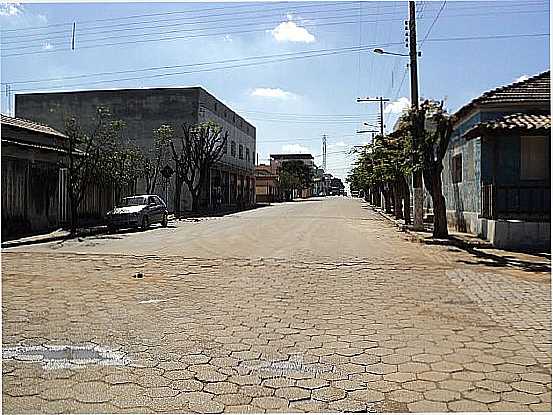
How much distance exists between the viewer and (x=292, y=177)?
10312cm

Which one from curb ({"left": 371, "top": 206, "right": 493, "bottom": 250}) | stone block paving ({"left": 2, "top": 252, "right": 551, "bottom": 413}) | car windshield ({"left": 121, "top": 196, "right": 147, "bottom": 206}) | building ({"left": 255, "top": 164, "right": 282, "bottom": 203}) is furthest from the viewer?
building ({"left": 255, "top": 164, "right": 282, "bottom": 203})

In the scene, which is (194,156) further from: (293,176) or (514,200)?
(293,176)

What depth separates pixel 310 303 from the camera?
355 inches

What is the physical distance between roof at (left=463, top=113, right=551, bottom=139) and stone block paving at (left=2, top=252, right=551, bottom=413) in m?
7.38

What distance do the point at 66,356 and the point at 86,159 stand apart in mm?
18597

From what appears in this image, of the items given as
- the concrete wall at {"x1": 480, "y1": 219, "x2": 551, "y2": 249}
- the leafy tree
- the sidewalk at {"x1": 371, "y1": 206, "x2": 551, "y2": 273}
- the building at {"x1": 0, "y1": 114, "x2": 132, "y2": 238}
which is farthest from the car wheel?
the concrete wall at {"x1": 480, "y1": 219, "x2": 551, "y2": 249}

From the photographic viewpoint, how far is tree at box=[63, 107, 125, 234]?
2278 cm

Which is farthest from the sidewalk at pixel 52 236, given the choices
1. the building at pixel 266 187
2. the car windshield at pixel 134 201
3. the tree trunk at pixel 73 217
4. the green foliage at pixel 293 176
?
the green foliage at pixel 293 176

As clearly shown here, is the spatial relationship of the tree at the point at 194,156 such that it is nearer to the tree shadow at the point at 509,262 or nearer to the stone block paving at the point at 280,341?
the tree shadow at the point at 509,262

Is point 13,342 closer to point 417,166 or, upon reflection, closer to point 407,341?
point 407,341

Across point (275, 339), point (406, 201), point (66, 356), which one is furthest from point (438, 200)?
point (66, 356)

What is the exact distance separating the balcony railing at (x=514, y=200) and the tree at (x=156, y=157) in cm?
2294

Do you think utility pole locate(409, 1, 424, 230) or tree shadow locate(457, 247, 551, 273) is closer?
tree shadow locate(457, 247, 551, 273)

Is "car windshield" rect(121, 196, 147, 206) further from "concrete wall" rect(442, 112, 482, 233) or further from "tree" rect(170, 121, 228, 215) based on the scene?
"tree" rect(170, 121, 228, 215)
